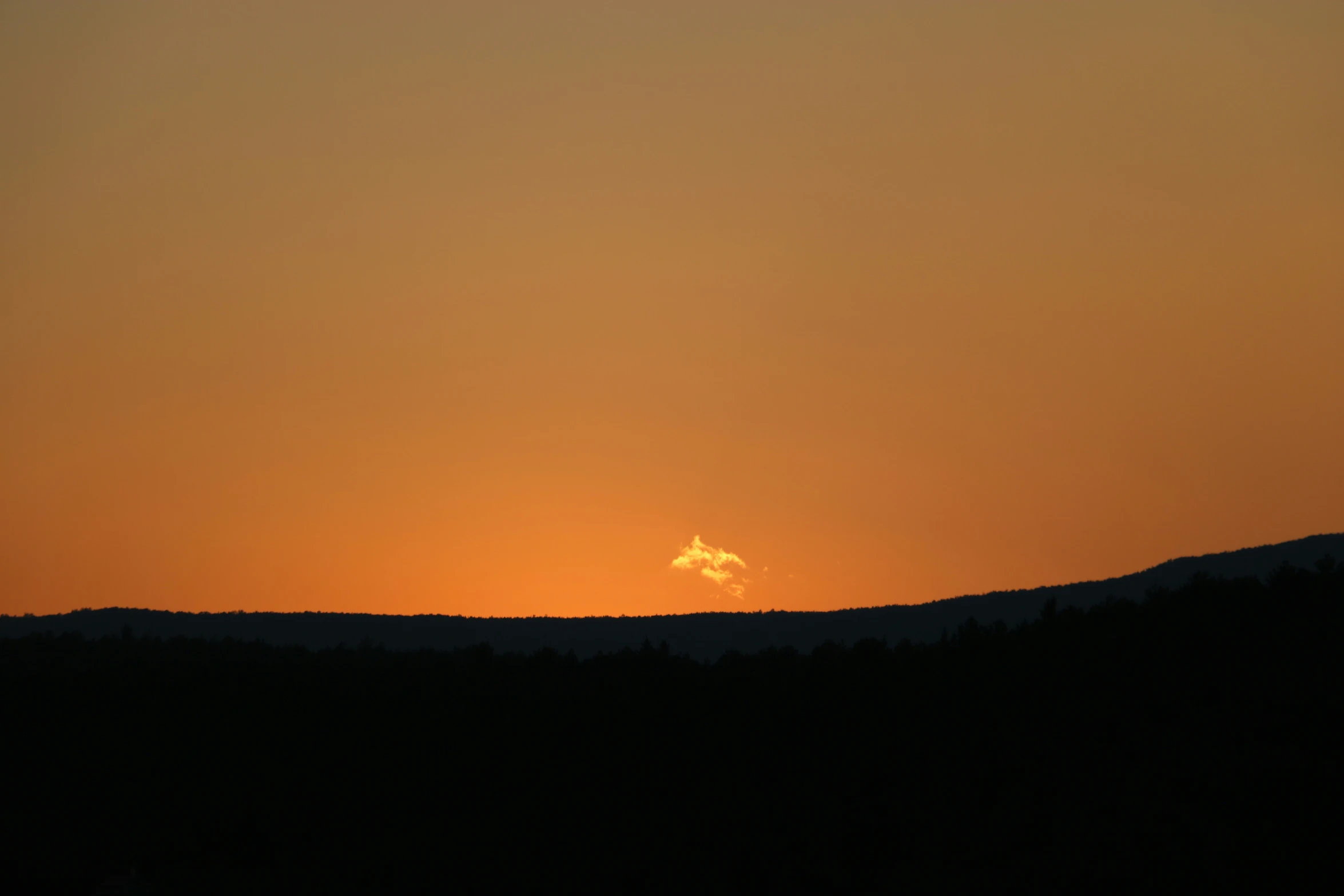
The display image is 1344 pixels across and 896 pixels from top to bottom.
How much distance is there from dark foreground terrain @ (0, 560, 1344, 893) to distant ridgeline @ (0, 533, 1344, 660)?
934cm

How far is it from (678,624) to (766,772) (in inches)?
735

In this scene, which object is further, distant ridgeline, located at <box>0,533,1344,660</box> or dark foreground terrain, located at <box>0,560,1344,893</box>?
distant ridgeline, located at <box>0,533,1344,660</box>

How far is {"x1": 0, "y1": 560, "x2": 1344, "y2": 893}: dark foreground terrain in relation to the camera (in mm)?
15430

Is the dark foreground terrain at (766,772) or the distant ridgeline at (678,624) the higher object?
the distant ridgeline at (678,624)

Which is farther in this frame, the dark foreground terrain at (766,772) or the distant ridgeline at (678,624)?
the distant ridgeline at (678,624)

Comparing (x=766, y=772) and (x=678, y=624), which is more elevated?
(x=678, y=624)

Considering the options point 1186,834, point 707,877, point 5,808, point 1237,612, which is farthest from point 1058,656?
point 5,808

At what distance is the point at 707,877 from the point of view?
667 inches

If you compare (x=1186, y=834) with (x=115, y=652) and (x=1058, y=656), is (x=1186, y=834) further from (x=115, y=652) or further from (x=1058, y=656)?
(x=115, y=652)

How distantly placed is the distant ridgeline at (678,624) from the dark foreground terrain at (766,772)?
9.34 m

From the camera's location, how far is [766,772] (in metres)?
18.9

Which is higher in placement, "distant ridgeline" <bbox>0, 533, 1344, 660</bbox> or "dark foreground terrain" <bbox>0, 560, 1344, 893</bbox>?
"distant ridgeline" <bbox>0, 533, 1344, 660</bbox>

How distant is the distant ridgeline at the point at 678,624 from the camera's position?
3394cm

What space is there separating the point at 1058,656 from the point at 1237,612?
8.79 feet
